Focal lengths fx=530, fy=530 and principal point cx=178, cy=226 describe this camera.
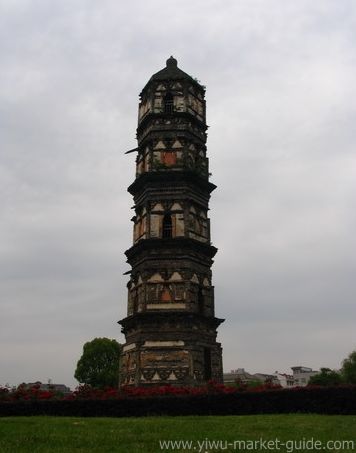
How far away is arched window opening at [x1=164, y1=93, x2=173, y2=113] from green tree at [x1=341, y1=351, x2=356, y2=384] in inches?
1795

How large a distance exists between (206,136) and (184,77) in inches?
167

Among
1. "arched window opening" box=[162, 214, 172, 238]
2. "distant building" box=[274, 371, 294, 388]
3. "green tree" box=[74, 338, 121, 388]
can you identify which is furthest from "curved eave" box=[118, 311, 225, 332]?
"distant building" box=[274, 371, 294, 388]

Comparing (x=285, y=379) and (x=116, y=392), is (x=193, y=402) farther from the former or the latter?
(x=285, y=379)

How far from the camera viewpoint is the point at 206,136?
1443 inches

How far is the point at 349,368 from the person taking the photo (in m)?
70.6

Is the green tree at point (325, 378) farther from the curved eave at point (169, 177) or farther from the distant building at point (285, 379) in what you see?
the distant building at point (285, 379)

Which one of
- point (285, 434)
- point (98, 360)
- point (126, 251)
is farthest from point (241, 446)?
point (98, 360)

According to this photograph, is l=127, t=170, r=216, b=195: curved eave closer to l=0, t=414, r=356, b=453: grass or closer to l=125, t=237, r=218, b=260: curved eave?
l=125, t=237, r=218, b=260: curved eave

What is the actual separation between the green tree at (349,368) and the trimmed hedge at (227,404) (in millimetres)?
50281

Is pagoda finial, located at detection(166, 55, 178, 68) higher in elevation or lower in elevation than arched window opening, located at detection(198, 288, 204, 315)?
higher

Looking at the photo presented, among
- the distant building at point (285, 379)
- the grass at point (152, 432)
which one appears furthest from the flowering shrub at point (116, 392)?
the distant building at point (285, 379)

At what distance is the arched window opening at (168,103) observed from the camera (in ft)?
117

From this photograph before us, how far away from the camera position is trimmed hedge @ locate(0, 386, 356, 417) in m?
19.1

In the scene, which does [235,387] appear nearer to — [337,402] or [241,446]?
[337,402]
